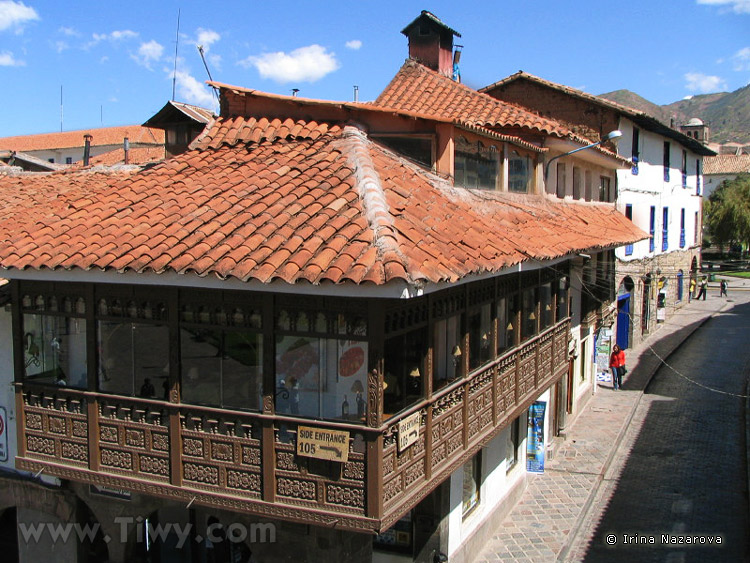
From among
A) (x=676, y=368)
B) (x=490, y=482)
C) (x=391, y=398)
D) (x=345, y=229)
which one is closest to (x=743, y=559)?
(x=490, y=482)

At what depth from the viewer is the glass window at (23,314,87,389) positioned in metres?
8.95

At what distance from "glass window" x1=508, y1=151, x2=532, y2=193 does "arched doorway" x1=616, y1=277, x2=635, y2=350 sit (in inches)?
582

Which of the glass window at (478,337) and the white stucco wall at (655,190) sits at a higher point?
the white stucco wall at (655,190)

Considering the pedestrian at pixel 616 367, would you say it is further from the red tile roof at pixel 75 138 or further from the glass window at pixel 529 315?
the red tile roof at pixel 75 138

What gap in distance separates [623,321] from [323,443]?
2436 cm

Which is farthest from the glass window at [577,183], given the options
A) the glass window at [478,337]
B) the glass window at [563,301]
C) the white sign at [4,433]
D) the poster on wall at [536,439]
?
the white sign at [4,433]

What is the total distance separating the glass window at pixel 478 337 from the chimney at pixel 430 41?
9.17 m

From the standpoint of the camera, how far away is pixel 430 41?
16859 mm

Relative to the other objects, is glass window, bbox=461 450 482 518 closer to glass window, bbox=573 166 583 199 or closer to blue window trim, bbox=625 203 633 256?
glass window, bbox=573 166 583 199

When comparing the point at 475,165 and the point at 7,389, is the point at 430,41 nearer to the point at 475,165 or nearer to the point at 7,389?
the point at 475,165

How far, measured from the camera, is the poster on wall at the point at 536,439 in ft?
45.4

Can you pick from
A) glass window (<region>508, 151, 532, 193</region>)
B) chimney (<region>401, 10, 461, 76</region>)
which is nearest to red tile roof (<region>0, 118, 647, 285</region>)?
glass window (<region>508, 151, 532, 193</region>)

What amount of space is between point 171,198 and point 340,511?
14.7 ft

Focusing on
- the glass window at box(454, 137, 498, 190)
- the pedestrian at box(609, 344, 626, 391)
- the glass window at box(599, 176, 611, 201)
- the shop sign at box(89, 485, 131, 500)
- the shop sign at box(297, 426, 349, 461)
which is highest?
the glass window at box(599, 176, 611, 201)
